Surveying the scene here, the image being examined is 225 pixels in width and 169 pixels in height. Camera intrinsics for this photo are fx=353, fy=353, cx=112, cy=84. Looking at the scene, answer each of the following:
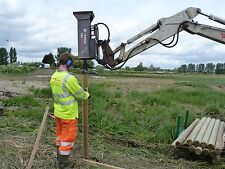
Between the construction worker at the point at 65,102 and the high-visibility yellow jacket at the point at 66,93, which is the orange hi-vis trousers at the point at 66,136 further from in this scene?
the high-visibility yellow jacket at the point at 66,93

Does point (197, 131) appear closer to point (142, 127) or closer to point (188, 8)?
point (142, 127)

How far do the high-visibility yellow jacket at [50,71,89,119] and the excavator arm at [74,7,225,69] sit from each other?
0.86m

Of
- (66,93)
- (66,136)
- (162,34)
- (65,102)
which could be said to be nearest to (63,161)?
(66,136)

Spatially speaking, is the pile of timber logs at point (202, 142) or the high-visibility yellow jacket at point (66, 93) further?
the pile of timber logs at point (202, 142)

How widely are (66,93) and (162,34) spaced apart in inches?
89.8

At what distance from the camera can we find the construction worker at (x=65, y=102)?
615cm

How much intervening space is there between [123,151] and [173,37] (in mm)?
2815

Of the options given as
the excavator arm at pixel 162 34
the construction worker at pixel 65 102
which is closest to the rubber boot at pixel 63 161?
the construction worker at pixel 65 102

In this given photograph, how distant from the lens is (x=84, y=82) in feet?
22.4

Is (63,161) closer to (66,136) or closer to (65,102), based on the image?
(66,136)

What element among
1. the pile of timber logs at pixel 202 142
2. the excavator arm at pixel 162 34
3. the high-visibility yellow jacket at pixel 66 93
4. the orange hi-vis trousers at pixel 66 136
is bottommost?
the pile of timber logs at pixel 202 142

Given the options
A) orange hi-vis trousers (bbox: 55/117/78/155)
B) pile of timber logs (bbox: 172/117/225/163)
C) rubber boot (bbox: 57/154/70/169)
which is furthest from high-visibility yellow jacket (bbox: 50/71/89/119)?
pile of timber logs (bbox: 172/117/225/163)

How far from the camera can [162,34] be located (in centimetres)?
700

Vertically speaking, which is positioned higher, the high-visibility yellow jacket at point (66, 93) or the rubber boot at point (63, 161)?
the high-visibility yellow jacket at point (66, 93)
